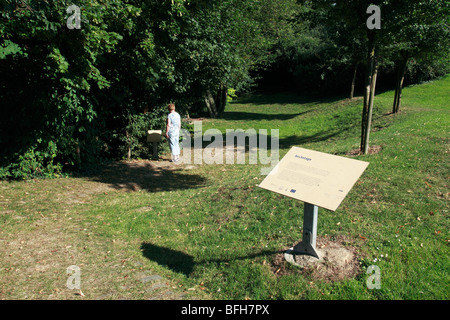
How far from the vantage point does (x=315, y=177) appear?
172 inches

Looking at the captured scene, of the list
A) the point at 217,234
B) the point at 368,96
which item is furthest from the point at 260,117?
the point at 217,234

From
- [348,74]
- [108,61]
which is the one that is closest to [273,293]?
[108,61]

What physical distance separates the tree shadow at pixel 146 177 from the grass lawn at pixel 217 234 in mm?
73

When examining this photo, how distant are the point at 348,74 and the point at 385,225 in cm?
2772

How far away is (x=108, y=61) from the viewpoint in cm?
982

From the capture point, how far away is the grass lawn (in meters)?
4.36

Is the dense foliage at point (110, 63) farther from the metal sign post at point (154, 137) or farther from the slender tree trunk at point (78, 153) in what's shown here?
the metal sign post at point (154, 137)

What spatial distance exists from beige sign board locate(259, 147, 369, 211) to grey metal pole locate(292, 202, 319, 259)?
0.41 meters

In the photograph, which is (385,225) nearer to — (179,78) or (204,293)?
(204,293)

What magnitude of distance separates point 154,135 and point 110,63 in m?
2.86

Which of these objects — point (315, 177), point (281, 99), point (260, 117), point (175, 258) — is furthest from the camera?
point (281, 99)

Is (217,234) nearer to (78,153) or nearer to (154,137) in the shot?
(78,153)
